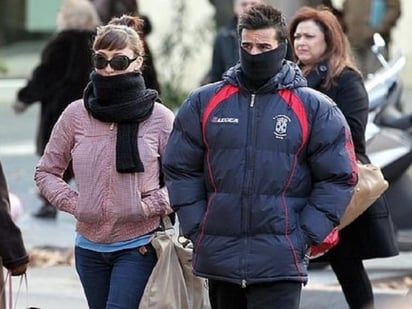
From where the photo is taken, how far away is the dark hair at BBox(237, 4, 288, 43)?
5328mm

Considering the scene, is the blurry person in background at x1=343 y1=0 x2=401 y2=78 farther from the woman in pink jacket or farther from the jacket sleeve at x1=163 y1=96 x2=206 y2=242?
the jacket sleeve at x1=163 y1=96 x2=206 y2=242

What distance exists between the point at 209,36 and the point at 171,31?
557 mm

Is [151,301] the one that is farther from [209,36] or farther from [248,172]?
[209,36]

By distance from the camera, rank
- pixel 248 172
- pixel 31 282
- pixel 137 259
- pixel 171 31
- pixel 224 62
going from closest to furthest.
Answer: pixel 248 172 → pixel 137 259 → pixel 31 282 → pixel 224 62 → pixel 171 31

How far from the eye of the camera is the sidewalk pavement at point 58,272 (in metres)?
8.08

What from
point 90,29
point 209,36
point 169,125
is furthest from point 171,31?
point 169,125

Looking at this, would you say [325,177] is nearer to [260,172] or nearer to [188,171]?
[260,172]

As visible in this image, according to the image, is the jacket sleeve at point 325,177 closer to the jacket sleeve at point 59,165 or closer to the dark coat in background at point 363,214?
the jacket sleeve at point 59,165

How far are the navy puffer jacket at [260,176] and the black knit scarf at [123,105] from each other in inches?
12.2

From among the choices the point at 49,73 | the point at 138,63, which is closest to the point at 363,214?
the point at 138,63

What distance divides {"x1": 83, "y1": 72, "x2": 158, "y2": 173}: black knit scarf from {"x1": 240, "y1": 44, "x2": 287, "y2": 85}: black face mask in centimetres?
56

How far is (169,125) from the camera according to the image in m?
5.72

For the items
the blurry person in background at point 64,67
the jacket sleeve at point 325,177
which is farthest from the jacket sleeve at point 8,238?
the blurry person in background at point 64,67

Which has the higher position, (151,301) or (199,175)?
(199,175)
